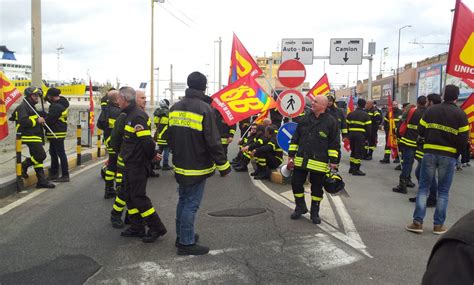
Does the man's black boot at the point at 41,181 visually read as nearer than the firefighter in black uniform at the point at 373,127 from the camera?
Yes

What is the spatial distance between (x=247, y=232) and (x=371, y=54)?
14.4 meters

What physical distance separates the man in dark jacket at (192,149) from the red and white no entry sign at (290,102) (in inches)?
161

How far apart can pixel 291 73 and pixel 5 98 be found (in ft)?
18.4

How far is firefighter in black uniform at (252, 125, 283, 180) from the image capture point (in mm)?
9430

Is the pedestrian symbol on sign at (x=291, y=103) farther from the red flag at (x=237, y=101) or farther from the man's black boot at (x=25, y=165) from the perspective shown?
the man's black boot at (x=25, y=165)

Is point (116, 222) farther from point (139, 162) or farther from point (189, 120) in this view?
point (189, 120)

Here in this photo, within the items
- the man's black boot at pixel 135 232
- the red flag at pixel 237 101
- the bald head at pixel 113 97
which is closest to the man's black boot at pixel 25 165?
the bald head at pixel 113 97

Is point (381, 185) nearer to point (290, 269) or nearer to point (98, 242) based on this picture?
point (290, 269)

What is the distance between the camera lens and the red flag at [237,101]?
7.96m

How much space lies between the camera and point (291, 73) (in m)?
8.99

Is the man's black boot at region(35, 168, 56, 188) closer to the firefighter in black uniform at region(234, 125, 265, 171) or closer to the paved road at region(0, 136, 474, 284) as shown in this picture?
the paved road at region(0, 136, 474, 284)

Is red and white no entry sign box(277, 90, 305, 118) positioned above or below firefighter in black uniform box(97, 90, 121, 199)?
above

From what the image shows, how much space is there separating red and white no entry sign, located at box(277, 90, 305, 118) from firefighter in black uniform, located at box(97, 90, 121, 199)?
3254 mm

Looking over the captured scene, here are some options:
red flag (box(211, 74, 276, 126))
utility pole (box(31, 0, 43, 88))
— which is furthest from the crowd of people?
utility pole (box(31, 0, 43, 88))
